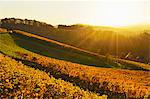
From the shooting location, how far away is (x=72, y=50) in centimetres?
6662

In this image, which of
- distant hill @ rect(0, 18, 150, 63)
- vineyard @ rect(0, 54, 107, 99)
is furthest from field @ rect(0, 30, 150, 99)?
distant hill @ rect(0, 18, 150, 63)

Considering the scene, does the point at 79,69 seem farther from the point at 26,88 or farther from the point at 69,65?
the point at 26,88

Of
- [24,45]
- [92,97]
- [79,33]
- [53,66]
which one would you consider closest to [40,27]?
[79,33]

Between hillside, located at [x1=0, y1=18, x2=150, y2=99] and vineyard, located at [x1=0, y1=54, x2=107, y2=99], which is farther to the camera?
hillside, located at [x1=0, y1=18, x2=150, y2=99]

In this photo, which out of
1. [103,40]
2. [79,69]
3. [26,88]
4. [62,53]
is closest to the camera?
[26,88]

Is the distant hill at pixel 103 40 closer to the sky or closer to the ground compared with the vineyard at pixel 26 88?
closer to the ground

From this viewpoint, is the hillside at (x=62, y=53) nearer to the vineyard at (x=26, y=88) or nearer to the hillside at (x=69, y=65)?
the hillside at (x=69, y=65)

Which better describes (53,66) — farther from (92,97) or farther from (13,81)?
(13,81)

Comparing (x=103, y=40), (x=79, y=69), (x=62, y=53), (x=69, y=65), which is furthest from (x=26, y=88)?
(x=103, y=40)

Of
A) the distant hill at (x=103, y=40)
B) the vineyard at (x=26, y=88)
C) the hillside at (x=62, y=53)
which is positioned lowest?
the distant hill at (x=103, y=40)

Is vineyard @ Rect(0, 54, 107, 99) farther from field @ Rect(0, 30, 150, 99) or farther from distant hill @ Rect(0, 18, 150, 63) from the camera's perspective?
distant hill @ Rect(0, 18, 150, 63)

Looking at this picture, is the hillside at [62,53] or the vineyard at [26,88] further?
the hillside at [62,53]

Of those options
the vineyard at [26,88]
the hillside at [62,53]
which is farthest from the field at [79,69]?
the vineyard at [26,88]

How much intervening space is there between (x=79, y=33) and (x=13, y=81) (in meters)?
103
